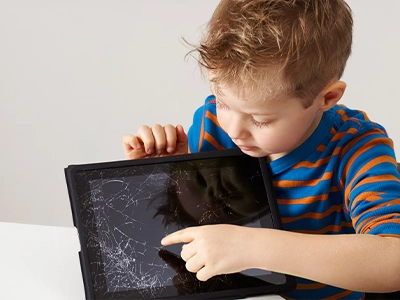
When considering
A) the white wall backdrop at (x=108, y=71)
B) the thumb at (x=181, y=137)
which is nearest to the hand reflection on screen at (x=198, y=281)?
the thumb at (x=181, y=137)

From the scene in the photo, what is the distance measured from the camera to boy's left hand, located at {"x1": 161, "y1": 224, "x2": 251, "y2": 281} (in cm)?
102

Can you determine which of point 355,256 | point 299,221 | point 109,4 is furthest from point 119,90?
point 355,256

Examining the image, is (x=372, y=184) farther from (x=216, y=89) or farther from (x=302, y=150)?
(x=216, y=89)

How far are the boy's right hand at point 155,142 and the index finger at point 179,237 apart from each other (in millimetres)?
219

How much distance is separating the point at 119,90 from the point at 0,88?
0.33 m

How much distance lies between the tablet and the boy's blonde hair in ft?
0.45

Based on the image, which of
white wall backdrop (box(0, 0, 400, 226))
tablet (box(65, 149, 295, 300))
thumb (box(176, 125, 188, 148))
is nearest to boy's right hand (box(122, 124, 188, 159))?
thumb (box(176, 125, 188, 148))

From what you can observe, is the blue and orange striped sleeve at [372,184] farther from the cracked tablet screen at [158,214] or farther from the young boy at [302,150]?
the cracked tablet screen at [158,214]

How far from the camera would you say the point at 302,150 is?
46.9 inches

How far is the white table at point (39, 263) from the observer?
41.4 inches

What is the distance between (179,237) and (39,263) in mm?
202

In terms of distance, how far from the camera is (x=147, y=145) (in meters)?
1.23

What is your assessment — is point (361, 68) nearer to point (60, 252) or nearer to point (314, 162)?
point (314, 162)

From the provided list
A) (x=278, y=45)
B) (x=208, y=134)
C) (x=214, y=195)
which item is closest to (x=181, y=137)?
(x=208, y=134)
